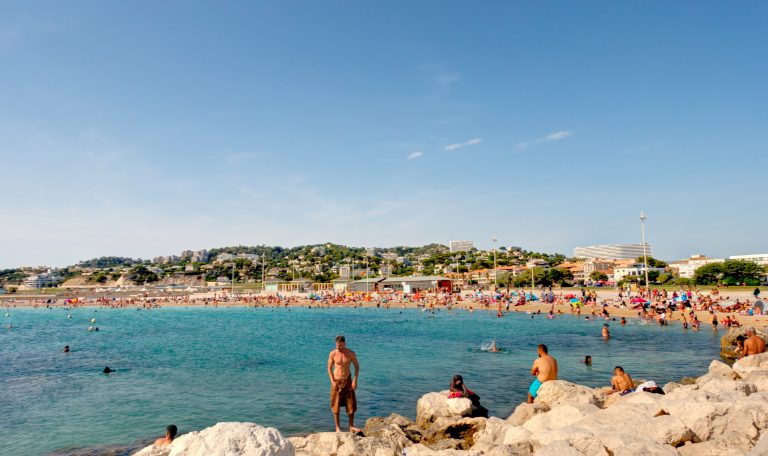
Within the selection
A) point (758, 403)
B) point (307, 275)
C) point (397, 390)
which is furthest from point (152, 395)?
point (307, 275)

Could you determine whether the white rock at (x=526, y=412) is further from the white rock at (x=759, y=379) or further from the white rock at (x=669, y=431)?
the white rock at (x=759, y=379)

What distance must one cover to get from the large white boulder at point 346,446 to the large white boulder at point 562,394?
437 centimetres

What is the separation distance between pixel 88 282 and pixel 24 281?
110 ft

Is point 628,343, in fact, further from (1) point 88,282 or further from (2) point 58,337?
(1) point 88,282

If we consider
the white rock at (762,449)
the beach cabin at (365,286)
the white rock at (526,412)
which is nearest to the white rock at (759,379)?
the white rock at (526,412)

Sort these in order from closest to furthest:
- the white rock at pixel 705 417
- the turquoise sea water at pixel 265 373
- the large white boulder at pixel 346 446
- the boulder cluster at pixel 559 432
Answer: the boulder cluster at pixel 559 432 < the white rock at pixel 705 417 < the large white boulder at pixel 346 446 < the turquoise sea water at pixel 265 373

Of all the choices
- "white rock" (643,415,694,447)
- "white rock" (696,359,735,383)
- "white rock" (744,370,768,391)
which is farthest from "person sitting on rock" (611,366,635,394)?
"white rock" (643,415,694,447)

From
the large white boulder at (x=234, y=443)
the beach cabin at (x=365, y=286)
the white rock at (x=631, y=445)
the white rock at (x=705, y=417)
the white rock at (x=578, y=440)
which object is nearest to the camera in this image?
the large white boulder at (x=234, y=443)

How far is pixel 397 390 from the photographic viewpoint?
1611 cm

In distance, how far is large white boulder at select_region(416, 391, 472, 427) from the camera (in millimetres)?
10555

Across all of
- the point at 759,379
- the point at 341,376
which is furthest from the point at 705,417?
the point at 759,379

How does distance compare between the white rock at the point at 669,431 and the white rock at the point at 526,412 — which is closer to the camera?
the white rock at the point at 669,431

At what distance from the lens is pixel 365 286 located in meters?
92.8

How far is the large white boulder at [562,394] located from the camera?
10.7 m
